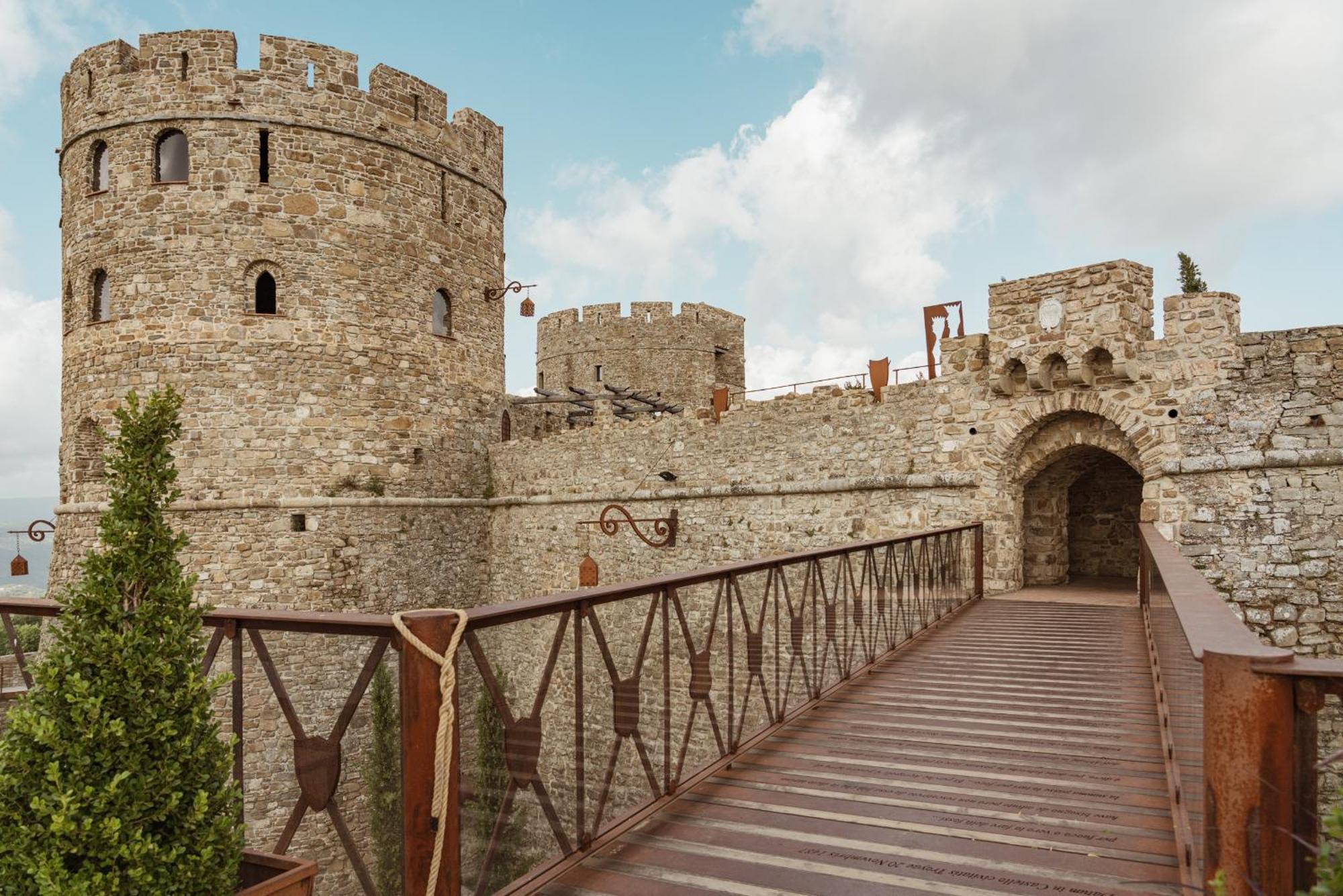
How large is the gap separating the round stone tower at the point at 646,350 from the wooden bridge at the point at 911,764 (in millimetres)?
17198

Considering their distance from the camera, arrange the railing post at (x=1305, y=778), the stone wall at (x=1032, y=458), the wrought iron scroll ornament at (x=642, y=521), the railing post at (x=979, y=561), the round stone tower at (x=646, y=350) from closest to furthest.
Answer: the railing post at (x=1305, y=778) → the stone wall at (x=1032, y=458) → the railing post at (x=979, y=561) → the wrought iron scroll ornament at (x=642, y=521) → the round stone tower at (x=646, y=350)

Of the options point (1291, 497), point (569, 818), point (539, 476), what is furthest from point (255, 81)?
point (1291, 497)

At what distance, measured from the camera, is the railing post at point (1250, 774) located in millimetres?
1766

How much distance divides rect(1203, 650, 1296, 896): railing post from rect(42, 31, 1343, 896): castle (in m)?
8.53

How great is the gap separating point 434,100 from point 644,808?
1405 centimetres

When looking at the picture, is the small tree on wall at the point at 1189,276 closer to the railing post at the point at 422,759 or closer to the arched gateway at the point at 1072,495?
the arched gateway at the point at 1072,495

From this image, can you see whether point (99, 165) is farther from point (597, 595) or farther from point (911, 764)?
point (911, 764)

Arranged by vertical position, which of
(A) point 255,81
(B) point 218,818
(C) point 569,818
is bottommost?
(C) point 569,818

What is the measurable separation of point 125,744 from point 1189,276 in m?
23.6

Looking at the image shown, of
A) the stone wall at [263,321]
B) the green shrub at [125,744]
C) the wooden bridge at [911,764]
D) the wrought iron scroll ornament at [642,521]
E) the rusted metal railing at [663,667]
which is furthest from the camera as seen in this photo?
the wrought iron scroll ornament at [642,521]

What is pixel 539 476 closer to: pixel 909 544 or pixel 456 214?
pixel 456 214

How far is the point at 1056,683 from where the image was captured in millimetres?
5879

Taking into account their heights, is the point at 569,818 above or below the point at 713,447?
below

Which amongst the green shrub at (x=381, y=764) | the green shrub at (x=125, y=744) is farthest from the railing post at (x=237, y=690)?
the green shrub at (x=381, y=764)
